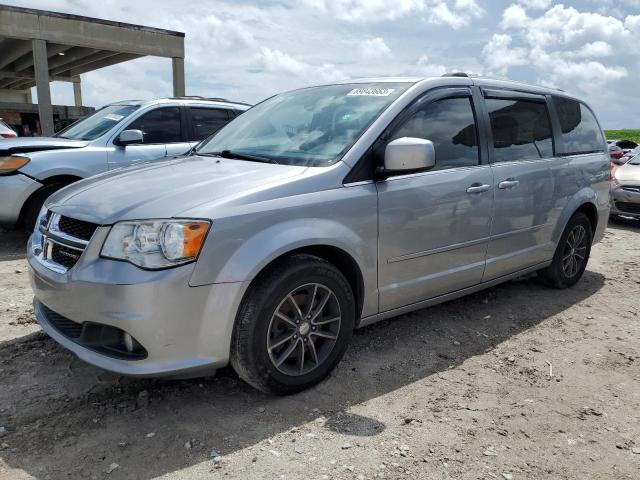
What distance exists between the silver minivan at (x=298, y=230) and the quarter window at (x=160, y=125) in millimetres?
2928

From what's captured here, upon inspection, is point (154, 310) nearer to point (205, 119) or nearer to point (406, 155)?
point (406, 155)

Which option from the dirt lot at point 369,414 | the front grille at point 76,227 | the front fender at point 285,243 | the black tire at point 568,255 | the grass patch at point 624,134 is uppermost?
the grass patch at point 624,134

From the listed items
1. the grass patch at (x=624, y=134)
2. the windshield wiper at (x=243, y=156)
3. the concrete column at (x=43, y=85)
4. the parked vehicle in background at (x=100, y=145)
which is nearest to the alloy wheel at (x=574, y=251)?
the windshield wiper at (x=243, y=156)

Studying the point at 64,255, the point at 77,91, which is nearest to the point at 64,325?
the point at 64,255

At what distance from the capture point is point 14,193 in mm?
6031

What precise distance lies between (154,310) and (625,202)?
8910mm

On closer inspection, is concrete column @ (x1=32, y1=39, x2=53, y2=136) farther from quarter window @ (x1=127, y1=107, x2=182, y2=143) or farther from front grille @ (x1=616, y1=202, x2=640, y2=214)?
front grille @ (x1=616, y1=202, x2=640, y2=214)

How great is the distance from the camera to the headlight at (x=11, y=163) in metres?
6.04

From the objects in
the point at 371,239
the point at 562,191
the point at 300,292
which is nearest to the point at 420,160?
the point at 371,239

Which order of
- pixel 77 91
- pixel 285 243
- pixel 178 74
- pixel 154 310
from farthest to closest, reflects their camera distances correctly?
pixel 77 91
pixel 178 74
pixel 285 243
pixel 154 310

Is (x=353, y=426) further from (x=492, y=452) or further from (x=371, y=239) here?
(x=371, y=239)

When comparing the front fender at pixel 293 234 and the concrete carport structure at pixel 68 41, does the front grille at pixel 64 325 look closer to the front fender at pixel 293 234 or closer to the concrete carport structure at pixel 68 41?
the front fender at pixel 293 234

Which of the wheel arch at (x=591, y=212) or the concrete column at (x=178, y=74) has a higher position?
the concrete column at (x=178, y=74)

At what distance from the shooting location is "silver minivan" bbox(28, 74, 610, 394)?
2.61 m
